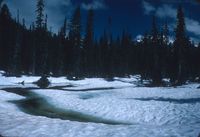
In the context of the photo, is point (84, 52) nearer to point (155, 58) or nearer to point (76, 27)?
point (76, 27)

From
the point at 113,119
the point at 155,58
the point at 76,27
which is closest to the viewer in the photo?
the point at 113,119

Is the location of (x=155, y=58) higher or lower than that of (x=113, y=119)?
higher

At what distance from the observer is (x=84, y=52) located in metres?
70.9

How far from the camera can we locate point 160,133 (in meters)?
10.9

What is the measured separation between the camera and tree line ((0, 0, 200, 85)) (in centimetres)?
5518

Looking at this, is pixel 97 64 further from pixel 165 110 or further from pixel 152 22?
pixel 165 110

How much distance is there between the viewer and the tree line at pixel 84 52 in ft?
181

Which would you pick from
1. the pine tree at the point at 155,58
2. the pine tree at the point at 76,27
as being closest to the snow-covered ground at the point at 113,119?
the pine tree at the point at 155,58

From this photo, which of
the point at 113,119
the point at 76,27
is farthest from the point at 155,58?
the point at 113,119

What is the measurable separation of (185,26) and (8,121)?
44106mm

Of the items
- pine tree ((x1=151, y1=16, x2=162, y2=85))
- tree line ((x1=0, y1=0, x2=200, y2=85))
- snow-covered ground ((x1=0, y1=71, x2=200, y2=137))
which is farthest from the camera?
tree line ((x1=0, y1=0, x2=200, y2=85))

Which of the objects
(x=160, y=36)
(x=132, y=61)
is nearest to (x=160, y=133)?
(x=160, y=36)

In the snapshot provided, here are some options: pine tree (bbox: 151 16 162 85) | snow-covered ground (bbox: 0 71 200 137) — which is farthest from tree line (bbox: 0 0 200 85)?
snow-covered ground (bbox: 0 71 200 137)

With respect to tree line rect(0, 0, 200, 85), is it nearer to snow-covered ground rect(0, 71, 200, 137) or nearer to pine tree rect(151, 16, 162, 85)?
pine tree rect(151, 16, 162, 85)
